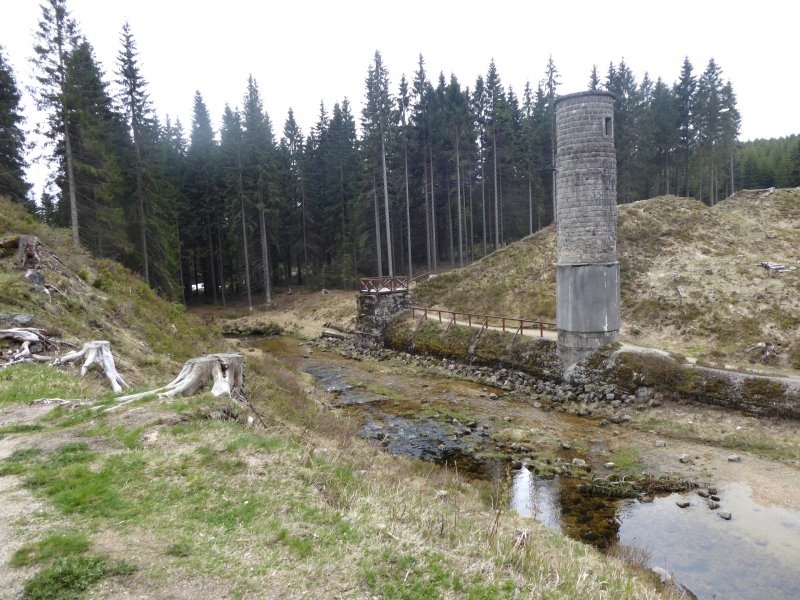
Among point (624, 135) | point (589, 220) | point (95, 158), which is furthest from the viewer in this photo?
point (624, 135)

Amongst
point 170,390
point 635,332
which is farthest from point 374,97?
point 170,390

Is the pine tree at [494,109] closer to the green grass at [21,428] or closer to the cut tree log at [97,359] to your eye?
the cut tree log at [97,359]

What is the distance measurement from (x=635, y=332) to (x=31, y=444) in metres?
25.2

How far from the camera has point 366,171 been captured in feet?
147

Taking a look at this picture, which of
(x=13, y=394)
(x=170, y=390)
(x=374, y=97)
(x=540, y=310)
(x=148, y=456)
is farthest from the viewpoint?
(x=374, y=97)

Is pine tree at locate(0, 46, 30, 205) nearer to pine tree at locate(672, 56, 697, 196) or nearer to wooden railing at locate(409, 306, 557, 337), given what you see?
wooden railing at locate(409, 306, 557, 337)

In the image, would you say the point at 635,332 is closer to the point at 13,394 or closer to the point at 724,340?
the point at 724,340

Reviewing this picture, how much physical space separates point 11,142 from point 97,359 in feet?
79.1

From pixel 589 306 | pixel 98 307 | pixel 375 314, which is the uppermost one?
pixel 98 307

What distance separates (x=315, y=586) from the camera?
4637 mm

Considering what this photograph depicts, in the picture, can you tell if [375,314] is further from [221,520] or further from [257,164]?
[221,520]

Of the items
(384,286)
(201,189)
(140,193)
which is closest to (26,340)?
(384,286)

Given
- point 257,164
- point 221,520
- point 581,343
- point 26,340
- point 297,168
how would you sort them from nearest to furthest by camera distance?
point 221,520 → point 26,340 → point 581,343 → point 257,164 → point 297,168

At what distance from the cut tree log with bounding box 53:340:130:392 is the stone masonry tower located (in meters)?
17.5
